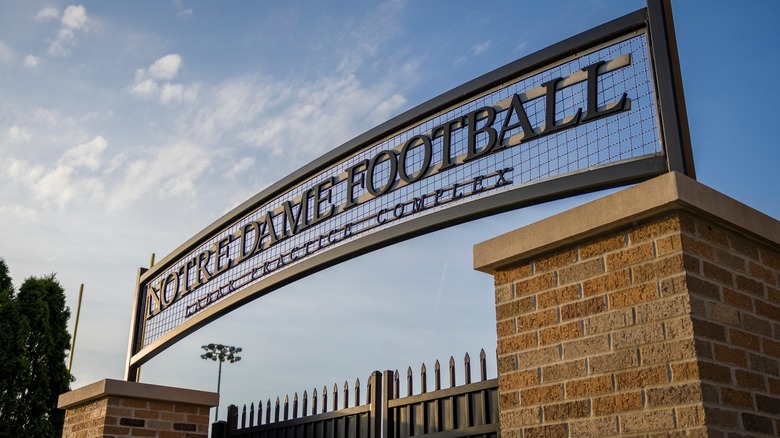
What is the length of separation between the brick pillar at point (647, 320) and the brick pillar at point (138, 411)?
428cm

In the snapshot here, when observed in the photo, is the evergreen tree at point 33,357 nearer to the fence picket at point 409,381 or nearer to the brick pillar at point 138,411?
the brick pillar at point 138,411

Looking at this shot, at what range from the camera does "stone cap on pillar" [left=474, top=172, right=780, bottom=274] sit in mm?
3047

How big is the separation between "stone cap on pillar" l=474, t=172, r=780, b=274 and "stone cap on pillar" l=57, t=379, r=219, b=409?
166 inches

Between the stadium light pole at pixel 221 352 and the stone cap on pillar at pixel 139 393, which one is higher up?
the stadium light pole at pixel 221 352

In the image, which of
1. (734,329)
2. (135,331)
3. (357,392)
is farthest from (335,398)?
(734,329)

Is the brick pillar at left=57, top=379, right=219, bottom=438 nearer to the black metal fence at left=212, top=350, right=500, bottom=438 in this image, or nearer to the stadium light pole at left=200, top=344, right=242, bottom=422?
the black metal fence at left=212, top=350, right=500, bottom=438

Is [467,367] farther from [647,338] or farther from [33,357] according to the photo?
[33,357]

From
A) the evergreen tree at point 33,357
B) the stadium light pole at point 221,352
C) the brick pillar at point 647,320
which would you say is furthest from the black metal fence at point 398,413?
the stadium light pole at point 221,352

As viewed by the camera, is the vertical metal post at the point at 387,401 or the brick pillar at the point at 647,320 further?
the vertical metal post at the point at 387,401

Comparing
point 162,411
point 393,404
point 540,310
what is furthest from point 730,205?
point 162,411

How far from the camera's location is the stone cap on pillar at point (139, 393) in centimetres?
676

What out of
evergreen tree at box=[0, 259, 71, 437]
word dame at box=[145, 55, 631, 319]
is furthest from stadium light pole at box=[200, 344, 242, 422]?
word dame at box=[145, 55, 631, 319]

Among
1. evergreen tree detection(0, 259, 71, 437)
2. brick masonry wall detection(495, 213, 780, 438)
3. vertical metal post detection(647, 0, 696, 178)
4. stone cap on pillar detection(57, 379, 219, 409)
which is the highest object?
evergreen tree detection(0, 259, 71, 437)

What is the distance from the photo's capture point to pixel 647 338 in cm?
302
